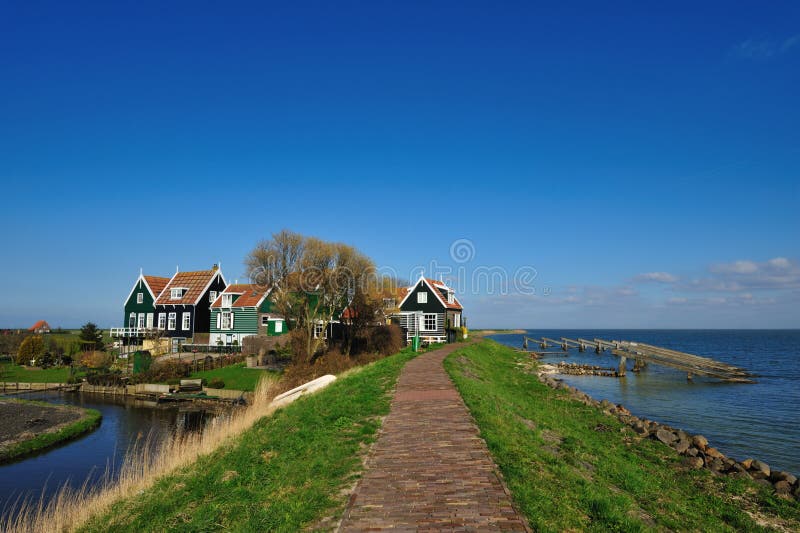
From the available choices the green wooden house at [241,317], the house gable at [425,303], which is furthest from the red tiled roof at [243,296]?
the house gable at [425,303]

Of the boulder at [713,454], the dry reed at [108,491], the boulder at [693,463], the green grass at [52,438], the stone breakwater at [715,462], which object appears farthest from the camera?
the green grass at [52,438]

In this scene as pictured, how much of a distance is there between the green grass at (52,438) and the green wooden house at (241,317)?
2202 cm

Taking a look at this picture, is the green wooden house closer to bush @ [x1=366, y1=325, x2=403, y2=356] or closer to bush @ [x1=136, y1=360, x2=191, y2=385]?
bush @ [x1=136, y1=360, x2=191, y2=385]

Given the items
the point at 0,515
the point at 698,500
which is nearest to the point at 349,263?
the point at 0,515

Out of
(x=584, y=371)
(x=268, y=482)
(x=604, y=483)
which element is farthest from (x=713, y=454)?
(x=584, y=371)

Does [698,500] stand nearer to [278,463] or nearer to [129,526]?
[278,463]

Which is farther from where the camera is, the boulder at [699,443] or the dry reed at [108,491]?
the boulder at [699,443]

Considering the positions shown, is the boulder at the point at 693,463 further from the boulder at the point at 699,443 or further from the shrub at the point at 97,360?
the shrub at the point at 97,360

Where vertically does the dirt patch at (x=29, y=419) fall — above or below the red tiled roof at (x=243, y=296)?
below

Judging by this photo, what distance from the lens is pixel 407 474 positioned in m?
9.16

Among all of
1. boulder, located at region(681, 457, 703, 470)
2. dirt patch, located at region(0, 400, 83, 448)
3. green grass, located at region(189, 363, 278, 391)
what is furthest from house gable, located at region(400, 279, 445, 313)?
boulder, located at region(681, 457, 703, 470)

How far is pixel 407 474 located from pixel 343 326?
32.1 m

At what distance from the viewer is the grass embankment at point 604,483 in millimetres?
8242

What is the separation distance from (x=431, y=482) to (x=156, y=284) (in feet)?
196
